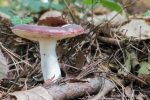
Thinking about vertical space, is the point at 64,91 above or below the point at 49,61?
below

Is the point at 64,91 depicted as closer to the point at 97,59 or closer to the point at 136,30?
the point at 97,59

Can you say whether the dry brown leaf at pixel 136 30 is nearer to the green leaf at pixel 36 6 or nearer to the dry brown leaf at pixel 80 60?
the dry brown leaf at pixel 80 60

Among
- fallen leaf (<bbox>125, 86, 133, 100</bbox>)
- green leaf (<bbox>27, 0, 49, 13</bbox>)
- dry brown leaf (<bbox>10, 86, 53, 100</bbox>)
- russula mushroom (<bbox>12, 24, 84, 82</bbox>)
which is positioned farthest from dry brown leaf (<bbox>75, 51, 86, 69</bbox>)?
green leaf (<bbox>27, 0, 49, 13</bbox>)

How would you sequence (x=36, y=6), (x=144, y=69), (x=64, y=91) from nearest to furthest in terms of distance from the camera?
(x=64, y=91) < (x=144, y=69) < (x=36, y=6)

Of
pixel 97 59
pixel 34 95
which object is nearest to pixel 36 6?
pixel 97 59

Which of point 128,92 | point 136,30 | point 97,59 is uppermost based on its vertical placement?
point 136,30

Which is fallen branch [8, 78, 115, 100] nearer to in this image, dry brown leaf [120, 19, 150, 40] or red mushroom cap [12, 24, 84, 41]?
red mushroom cap [12, 24, 84, 41]
